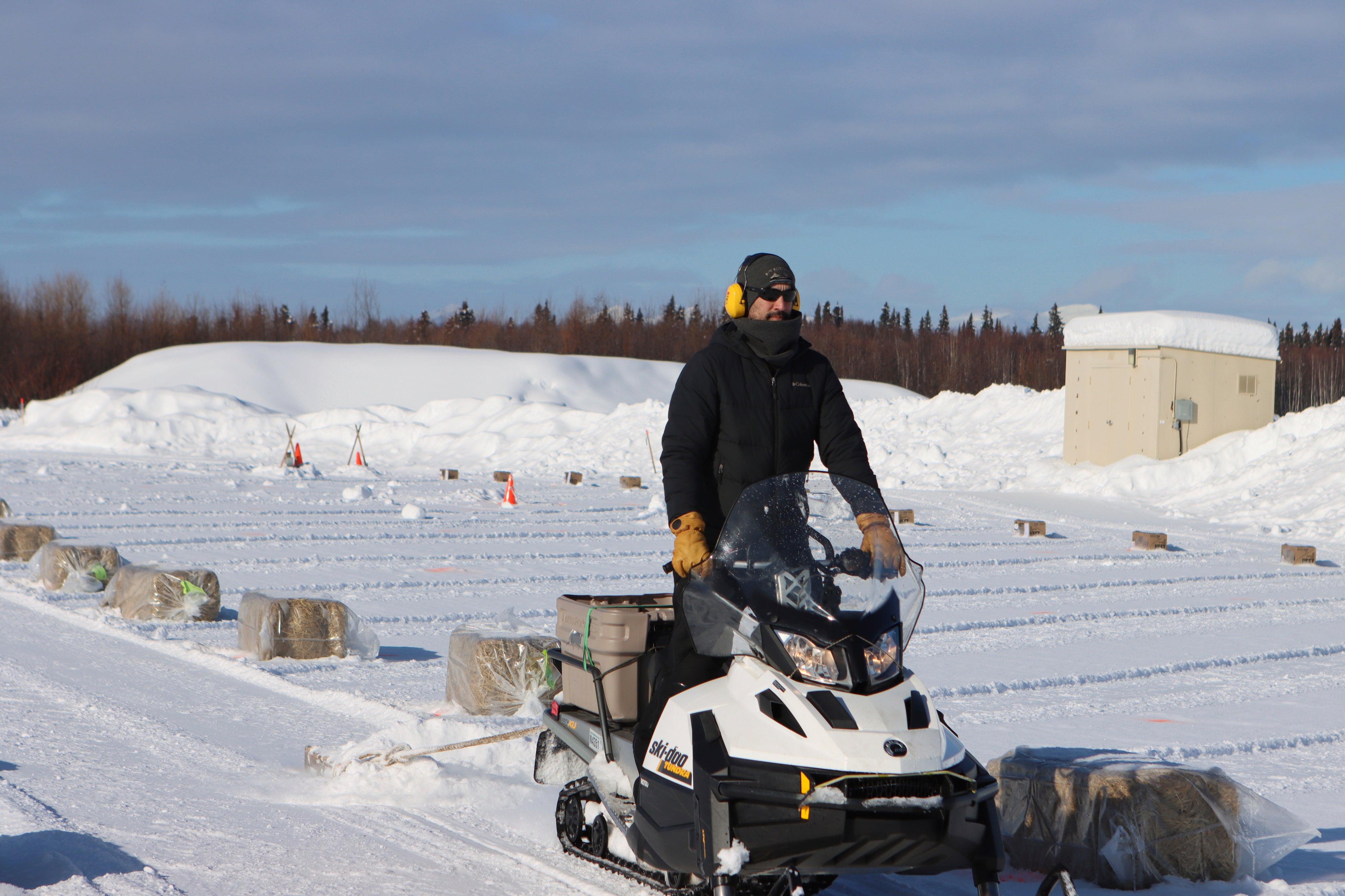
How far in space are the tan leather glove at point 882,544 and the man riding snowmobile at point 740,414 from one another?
26 cm

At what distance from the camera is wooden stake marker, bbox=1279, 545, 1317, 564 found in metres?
14.4

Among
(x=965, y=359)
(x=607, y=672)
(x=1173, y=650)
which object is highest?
(x=965, y=359)

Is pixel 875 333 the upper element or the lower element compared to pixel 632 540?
upper

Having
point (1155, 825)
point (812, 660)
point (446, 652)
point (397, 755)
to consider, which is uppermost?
point (812, 660)

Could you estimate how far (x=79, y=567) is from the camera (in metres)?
10.4

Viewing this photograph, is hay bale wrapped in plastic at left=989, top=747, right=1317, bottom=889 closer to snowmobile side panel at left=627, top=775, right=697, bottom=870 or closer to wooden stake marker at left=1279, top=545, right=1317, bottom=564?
snowmobile side panel at left=627, top=775, right=697, bottom=870

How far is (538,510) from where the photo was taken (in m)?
19.3

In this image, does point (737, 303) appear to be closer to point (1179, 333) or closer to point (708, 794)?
point (708, 794)

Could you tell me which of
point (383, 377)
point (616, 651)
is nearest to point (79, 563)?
point (616, 651)

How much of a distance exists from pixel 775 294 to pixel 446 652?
536 cm

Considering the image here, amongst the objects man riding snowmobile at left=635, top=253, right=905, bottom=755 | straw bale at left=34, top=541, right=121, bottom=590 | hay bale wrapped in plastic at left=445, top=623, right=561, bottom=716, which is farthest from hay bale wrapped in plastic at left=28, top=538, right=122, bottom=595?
man riding snowmobile at left=635, top=253, right=905, bottom=755

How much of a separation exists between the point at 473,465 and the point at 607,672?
90.3 ft

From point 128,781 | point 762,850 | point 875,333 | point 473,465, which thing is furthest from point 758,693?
point 875,333

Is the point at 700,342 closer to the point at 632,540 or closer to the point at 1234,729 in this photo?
the point at 632,540
